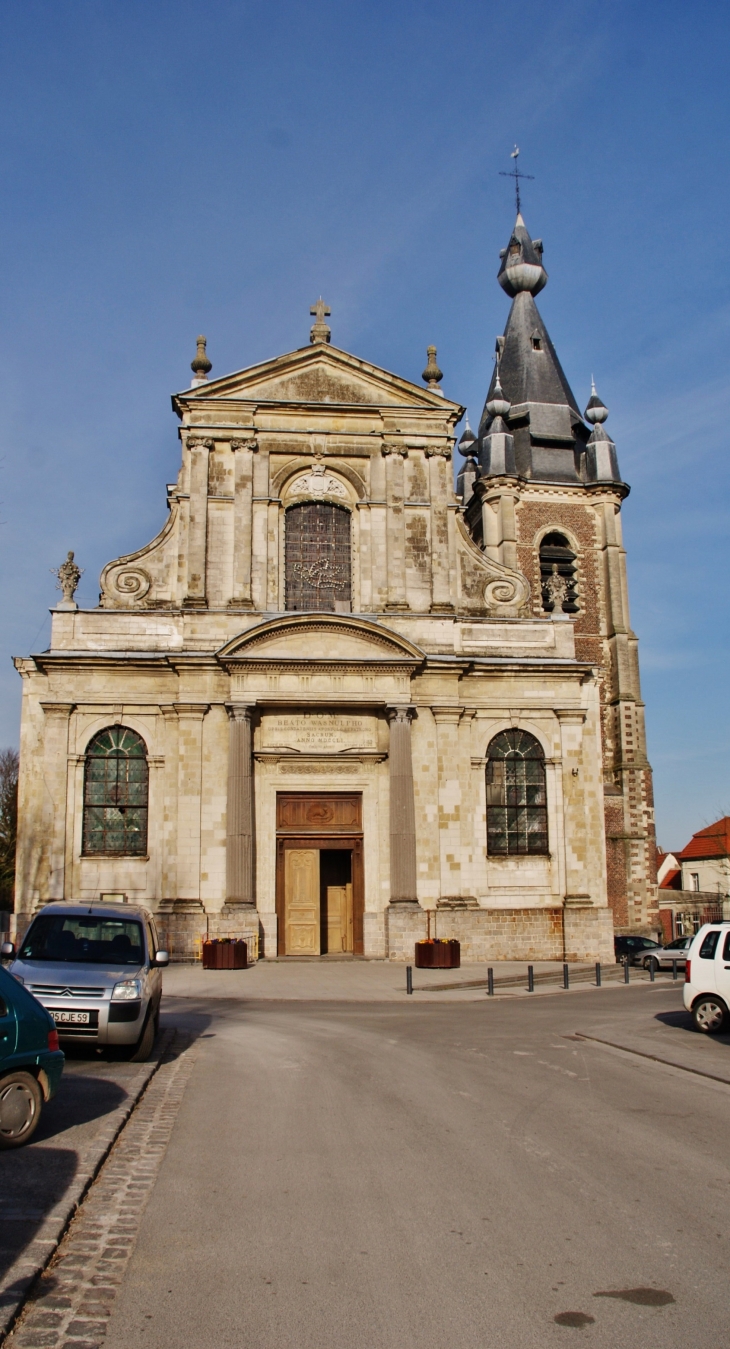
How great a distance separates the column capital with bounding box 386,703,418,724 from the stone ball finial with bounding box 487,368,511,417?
79.3 feet

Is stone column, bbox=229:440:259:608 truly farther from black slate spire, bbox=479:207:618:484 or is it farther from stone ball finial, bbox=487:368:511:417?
stone ball finial, bbox=487:368:511:417

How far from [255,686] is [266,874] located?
4401 millimetres

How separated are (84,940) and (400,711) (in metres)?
15.1

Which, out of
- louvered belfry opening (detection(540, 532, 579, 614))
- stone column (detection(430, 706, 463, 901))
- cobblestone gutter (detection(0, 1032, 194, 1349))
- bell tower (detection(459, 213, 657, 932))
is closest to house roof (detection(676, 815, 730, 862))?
bell tower (detection(459, 213, 657, 932))

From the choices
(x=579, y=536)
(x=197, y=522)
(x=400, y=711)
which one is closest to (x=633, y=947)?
(x=400, y=711)

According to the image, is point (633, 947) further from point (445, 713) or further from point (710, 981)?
point (710, 981)

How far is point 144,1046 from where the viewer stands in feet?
35.5

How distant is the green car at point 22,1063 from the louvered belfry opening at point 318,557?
20.5 meters

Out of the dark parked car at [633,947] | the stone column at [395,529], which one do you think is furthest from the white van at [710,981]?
the dark parked car at [633,947]

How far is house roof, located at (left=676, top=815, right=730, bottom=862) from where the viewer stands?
2267 inches

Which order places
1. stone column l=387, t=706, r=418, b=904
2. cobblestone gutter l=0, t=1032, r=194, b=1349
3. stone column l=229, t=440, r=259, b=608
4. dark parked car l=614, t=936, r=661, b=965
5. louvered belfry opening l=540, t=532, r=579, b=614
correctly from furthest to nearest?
louvered belfry opening l=540, t=532, r=579, b=614
dark parked car l=614, t=936, r=661, b=965
stone column l=229, t=440, r=259, b=608
stone column l=387, t=706, r=418, b=904
cobblestone gutter l=0, t=1032, r=194, b=1349

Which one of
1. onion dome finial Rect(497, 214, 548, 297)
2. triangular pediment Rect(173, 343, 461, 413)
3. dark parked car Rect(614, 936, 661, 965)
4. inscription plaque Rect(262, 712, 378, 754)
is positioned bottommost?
dark parked car Rect(614, 936, 661, 965)

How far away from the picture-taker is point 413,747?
26.4 metres

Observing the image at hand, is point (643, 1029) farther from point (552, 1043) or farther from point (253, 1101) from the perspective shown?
point (253, 1101)
